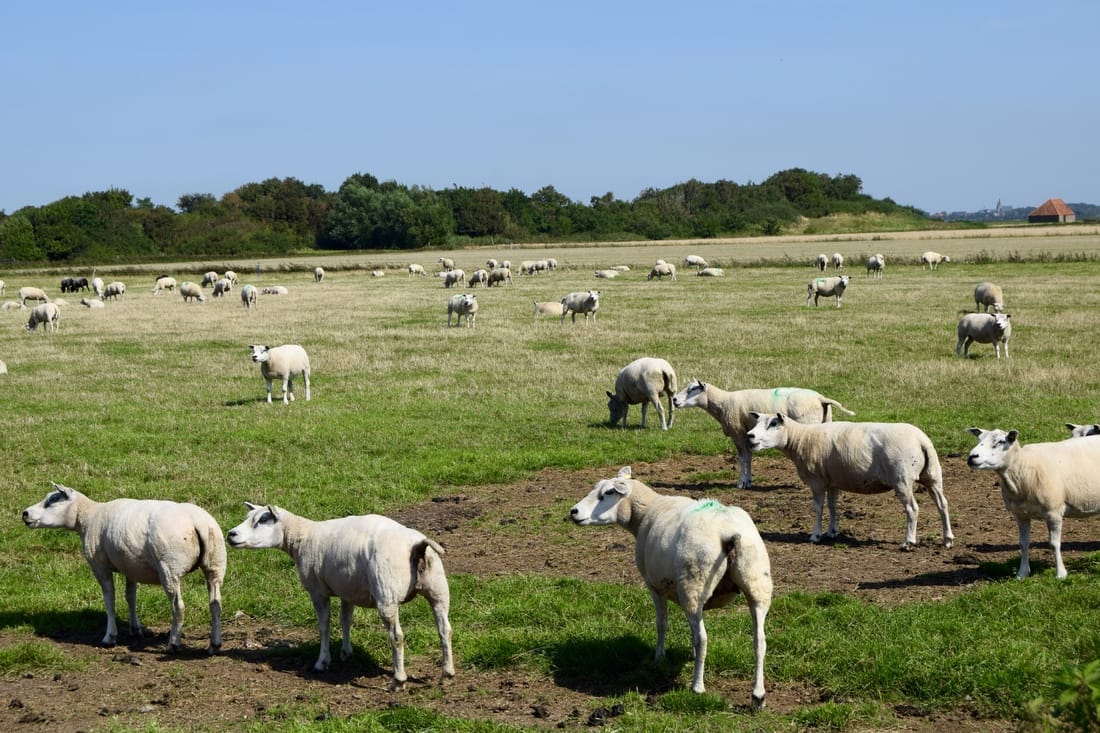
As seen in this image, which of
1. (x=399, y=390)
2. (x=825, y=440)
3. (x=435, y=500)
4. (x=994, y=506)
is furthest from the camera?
(x=399, y=390)

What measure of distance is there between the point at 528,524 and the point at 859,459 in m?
4.08

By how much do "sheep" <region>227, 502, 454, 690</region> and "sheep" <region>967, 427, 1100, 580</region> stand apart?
5326 millimetres

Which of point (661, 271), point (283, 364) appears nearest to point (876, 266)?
point (661, 271)

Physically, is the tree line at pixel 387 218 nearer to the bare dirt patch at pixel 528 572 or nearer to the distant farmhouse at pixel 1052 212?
the distant farmhouse at pixel 1052 212

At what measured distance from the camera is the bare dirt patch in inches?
312

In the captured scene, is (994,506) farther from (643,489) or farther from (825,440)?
(643,489)

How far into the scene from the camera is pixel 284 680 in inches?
341

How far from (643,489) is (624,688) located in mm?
1741

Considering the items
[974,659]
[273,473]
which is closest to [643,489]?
[974,659]

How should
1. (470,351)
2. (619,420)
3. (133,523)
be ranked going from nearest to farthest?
(133,523) → (619,420) → (470,351)

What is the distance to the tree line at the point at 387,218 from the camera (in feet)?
401

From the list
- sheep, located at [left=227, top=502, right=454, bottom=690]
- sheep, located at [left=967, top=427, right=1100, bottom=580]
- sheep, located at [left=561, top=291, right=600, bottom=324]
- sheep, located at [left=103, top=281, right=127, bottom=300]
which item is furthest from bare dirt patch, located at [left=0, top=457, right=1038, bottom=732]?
sheep, located at [left=103, top=281, right=127, bottom=300]

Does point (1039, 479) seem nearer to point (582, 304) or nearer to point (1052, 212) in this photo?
point (582, 304)

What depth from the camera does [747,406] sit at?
15.4 meters
